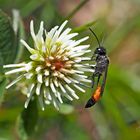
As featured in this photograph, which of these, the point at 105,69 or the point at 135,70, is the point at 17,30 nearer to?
the point at 105,69

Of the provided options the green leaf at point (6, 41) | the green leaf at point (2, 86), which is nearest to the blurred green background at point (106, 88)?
the green leaf at point (6, 41)

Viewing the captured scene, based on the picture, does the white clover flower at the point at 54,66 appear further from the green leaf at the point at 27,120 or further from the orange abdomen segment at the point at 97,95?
the green leaf at the point at 27,120

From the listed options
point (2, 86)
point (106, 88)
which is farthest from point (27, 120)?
point (106, 88)

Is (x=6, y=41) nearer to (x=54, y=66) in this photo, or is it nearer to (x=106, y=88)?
(x=54, y=66)

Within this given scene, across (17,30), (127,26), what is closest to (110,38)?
(127,26)

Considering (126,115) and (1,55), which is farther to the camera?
(126,115)
